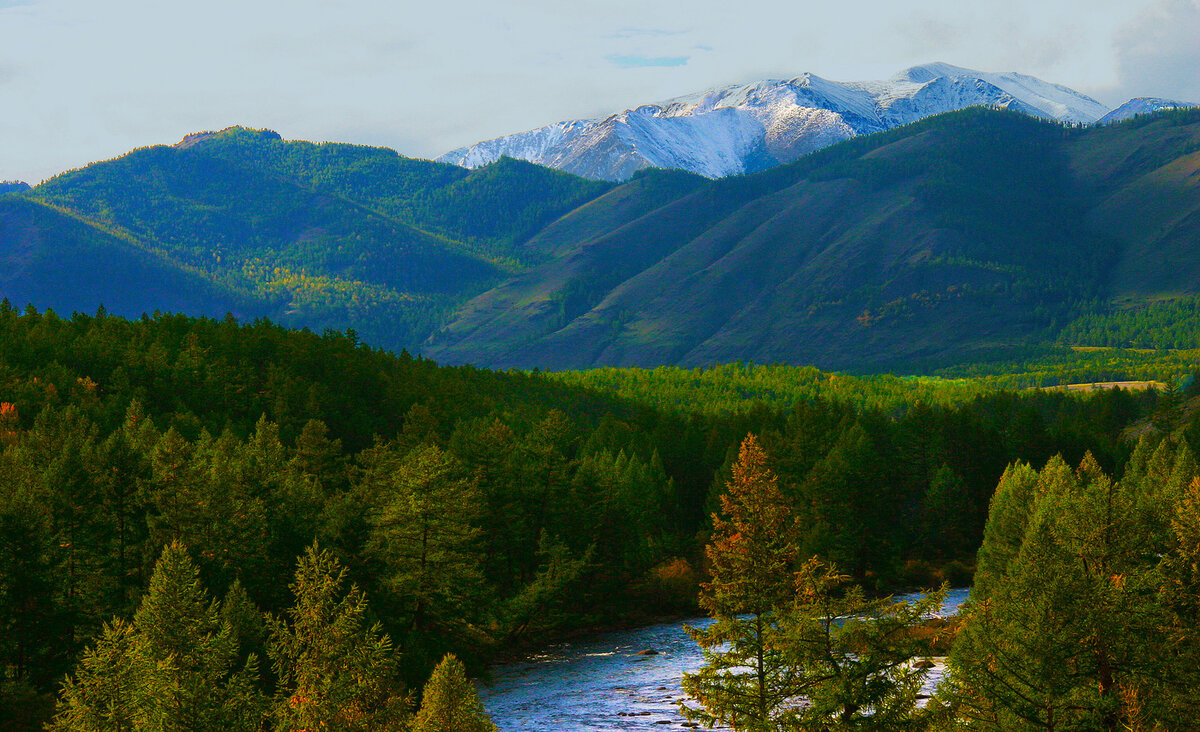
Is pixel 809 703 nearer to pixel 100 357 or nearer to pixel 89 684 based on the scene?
pixel 89 684

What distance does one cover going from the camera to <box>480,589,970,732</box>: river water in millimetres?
61281

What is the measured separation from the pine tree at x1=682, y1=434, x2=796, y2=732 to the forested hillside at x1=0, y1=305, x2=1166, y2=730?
11.3m

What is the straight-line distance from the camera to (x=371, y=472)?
75.8m

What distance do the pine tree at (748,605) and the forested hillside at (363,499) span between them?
37.2 ft

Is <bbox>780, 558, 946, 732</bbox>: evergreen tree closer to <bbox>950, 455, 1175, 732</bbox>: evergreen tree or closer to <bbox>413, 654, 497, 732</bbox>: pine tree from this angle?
<bbox>950, 455, 1175, 732</bbox>: evergreen tree

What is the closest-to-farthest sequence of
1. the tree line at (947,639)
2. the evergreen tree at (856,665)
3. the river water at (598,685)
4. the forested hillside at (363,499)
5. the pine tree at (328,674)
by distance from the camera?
1. the pine tree at (328,674)
2. the evergreen tree at (856,665)
3. the tree line at (947,639)
4. the forested hillside at (363,499)
5. the river water at (598,685)

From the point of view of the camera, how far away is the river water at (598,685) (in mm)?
61281

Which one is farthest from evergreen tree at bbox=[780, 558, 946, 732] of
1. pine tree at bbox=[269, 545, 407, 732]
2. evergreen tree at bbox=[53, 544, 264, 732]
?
evergreen tree at bbox=[53, 544, 264, 732]

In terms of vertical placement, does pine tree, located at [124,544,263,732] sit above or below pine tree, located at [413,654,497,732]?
above

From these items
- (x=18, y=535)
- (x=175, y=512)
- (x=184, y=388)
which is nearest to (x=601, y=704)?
(x=175, y=512)

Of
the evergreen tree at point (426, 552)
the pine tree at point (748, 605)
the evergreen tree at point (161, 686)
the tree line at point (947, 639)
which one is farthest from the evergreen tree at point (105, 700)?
the evergreen tree at point (426, 552)

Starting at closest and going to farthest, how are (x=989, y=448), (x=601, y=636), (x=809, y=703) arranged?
(x=809, y=703), (x=601, y=636), (x=989, y=448)

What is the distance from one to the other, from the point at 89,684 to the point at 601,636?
A: 195ft

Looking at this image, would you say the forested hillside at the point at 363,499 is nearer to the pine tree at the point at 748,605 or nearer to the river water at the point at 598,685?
the river water at the point at 598,685
